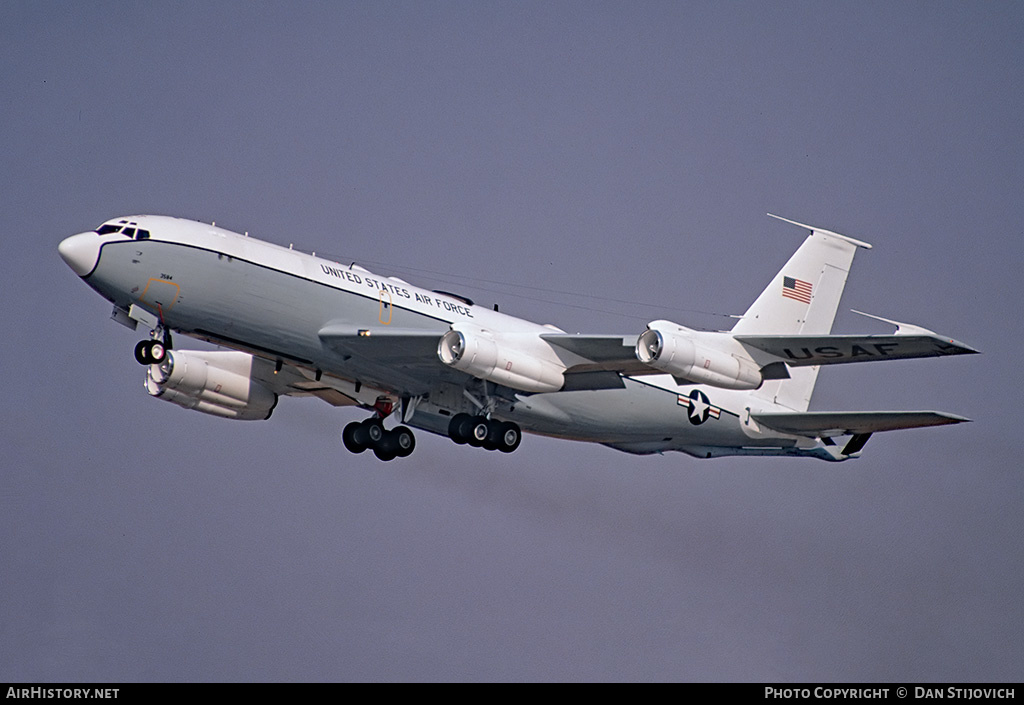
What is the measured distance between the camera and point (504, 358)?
4294cm

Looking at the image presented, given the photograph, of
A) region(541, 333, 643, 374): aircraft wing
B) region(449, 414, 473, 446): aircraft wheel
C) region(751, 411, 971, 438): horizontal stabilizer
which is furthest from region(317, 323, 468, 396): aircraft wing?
region(751, 411, 971, 438): horizontal stabilizer

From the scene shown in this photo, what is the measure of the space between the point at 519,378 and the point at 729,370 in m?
6.10

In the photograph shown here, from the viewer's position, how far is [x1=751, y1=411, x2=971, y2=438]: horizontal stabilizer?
44.0 m

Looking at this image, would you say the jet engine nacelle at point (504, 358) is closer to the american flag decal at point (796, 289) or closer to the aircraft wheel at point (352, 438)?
the aircraft wheel at point (352, 438)

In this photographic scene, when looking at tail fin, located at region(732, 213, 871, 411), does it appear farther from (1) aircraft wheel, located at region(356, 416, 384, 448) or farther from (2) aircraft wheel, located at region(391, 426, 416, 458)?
(1) aircraft wheel, located at region(356, 416, 384, 448)

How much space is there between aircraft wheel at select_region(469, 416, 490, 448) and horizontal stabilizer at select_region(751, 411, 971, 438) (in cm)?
998

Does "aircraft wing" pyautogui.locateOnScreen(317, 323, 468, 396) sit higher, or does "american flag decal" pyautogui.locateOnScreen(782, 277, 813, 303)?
"american flag decal" pyautogui.locateOnScreen(782, 277, 813, 303)
